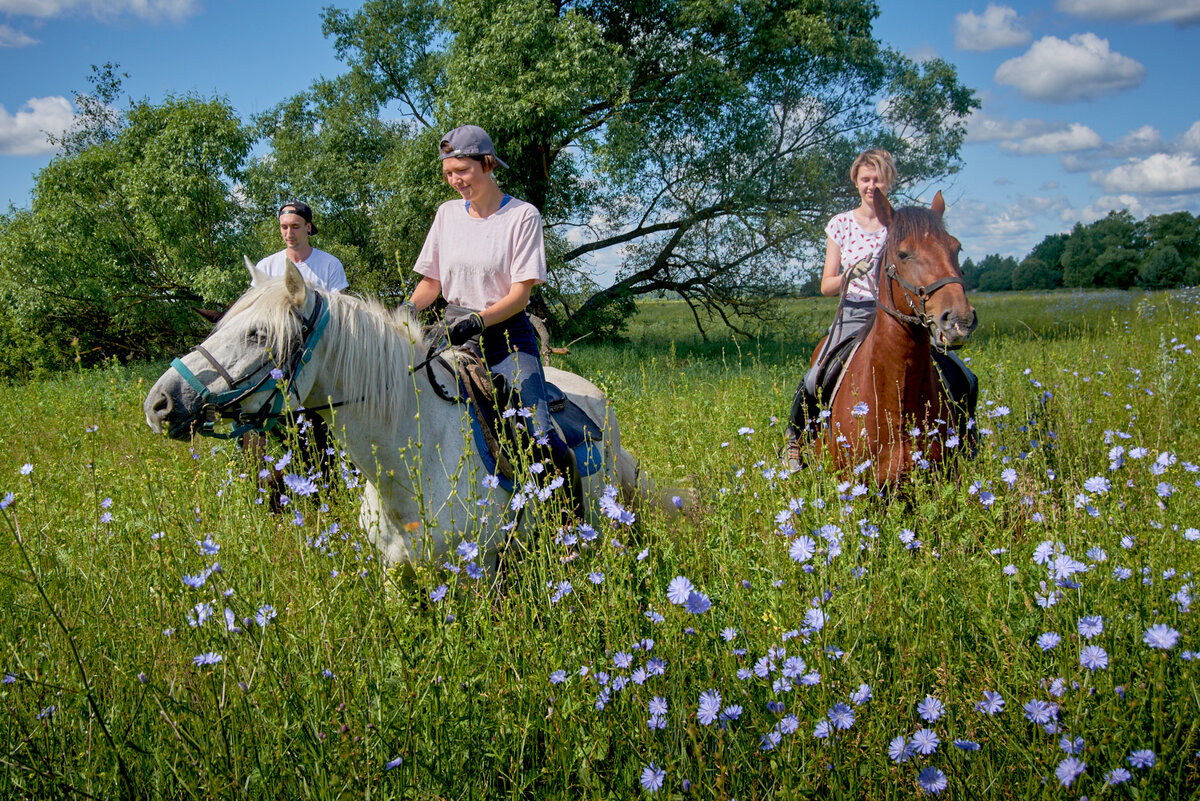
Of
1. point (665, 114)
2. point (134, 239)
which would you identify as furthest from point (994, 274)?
point (134, 239)

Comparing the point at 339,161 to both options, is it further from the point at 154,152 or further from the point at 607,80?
the point at 607,80

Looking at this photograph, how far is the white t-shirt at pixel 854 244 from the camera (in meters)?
5.00

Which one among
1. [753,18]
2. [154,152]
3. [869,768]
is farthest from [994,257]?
[869,768]

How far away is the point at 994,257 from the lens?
96.4 metres

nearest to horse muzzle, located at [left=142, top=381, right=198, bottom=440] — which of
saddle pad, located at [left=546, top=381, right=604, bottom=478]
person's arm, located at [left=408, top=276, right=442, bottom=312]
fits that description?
person's arm, located at [left=408, top=276, right=442, bottom=312]

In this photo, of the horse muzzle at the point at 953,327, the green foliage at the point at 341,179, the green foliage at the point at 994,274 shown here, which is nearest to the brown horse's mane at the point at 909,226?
the horse muzzle at the point at 953,327

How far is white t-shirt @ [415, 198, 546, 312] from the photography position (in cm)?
360

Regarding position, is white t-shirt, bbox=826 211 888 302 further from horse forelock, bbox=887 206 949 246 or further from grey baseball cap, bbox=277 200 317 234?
grey baseball cap, bbox=277 200 317 234

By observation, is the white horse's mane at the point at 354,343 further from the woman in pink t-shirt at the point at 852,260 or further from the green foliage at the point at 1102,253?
the green foliage at the point at 1102,253

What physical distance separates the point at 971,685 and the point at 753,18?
17.2 metres

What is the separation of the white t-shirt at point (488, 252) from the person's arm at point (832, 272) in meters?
2.41

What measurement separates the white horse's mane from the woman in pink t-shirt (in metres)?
2.73

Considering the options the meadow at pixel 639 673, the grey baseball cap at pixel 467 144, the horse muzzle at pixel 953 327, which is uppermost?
the grey baseball cap at pixel 467 144

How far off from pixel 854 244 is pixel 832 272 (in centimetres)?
26
